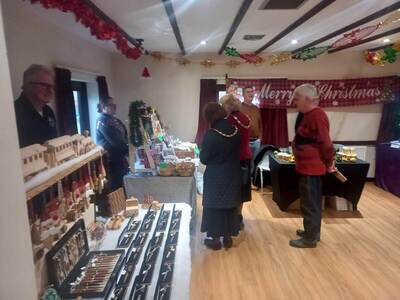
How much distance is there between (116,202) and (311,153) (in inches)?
68.3

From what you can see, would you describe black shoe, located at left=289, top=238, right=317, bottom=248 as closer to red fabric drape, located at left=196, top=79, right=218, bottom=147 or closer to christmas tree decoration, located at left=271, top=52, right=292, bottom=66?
red fabric drape, located at left=196, top=79, right=218, bottom=147

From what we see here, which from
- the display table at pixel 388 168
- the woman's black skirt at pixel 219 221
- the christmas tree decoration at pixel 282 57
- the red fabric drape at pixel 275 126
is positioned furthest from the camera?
the red fabric drape at pixel 275 126

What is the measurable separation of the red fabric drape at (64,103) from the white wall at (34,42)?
118 millimetres

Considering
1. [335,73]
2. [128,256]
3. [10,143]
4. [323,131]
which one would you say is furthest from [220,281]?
[335,73]

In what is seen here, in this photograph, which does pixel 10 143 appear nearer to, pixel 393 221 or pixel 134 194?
pixel 134 194

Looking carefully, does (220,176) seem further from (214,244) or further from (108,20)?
(108,20)

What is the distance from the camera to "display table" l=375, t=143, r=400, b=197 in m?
4.25

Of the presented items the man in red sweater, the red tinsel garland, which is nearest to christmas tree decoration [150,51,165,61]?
the red tinsel garland

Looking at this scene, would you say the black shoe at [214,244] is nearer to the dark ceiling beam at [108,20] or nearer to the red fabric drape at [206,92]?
the dark ceiling beam at [108,20]

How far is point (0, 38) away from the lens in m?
0.51

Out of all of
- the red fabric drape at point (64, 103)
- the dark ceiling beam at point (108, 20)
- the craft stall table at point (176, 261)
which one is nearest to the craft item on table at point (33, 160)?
the craft stall table at point (176, 261)

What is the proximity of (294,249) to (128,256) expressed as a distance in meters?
2.01

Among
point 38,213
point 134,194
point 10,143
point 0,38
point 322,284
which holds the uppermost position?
point 0,38

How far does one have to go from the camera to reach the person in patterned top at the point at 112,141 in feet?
11.4
